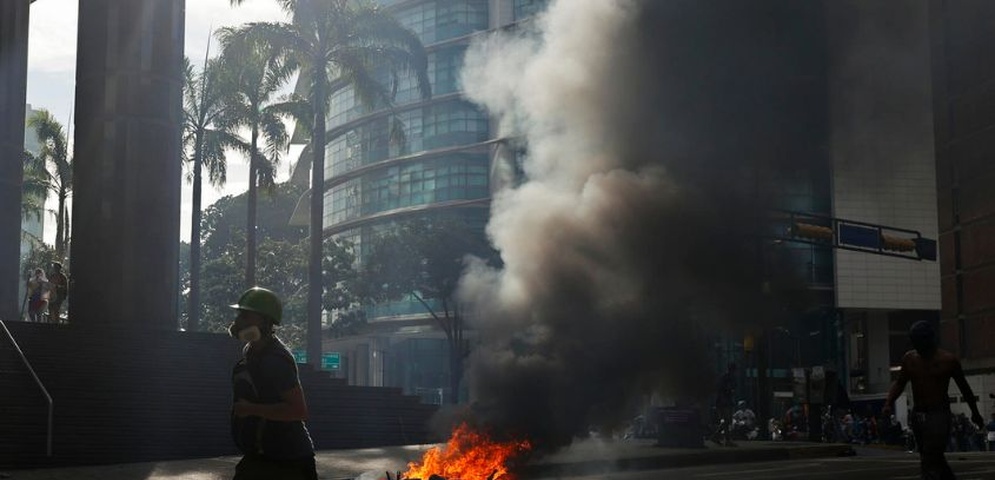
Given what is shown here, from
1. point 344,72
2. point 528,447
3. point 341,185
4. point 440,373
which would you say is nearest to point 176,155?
point 344,72

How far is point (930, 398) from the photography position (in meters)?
9.95

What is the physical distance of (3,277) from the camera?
35969 mm

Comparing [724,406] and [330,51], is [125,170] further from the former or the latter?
[724,406]

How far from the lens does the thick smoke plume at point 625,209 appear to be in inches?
626

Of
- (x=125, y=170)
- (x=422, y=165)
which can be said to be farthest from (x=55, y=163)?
(x=125, y=170)

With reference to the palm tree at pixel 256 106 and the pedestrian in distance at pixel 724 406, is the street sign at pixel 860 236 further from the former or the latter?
the palm tree at pixel 256 106

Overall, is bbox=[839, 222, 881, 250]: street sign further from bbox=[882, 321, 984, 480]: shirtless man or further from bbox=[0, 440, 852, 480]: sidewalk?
bbox=[882, 321, 984, 480]: shirtless man

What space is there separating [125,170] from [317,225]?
11.4 metres

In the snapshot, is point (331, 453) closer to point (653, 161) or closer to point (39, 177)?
point (653, 161)

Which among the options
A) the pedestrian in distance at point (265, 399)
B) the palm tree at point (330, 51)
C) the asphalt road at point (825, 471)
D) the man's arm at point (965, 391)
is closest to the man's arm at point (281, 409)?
the pedestrian in distance at point (265, 399)

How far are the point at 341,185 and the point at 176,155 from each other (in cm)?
5176

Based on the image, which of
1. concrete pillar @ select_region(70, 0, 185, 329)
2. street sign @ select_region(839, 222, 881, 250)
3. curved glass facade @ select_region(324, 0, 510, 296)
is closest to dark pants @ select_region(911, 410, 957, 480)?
concrete pillar @ select_region(70, 0, 185, 329)

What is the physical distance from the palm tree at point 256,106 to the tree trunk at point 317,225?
6.00ft

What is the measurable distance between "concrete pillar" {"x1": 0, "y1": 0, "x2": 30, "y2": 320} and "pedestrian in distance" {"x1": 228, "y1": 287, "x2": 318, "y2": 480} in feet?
102
